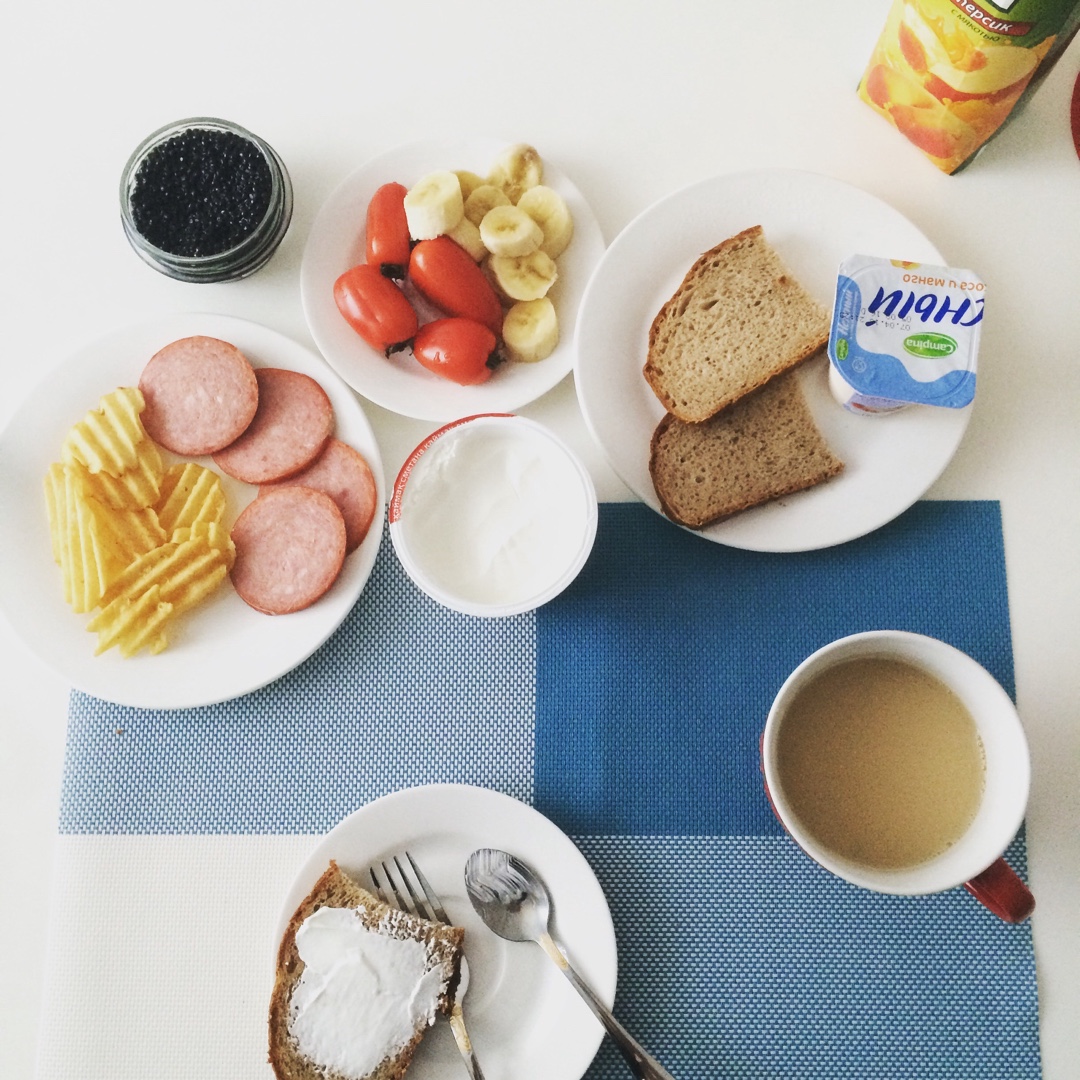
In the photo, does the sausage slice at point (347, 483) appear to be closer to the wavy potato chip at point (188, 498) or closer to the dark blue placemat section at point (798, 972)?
the wavy potato chip at point (188, 498)

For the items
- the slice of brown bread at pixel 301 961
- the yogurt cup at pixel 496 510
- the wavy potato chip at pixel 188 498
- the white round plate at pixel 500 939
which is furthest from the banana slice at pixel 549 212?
the slice of brown bread at pixel 301 961

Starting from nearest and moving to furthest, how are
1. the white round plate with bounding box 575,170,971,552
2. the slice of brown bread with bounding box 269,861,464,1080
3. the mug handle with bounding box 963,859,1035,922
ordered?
the mug handle with bounding box 963,859,1035,922, the slice of brown bread with bounding box 269,861,464,1080, the white round plate with bounding box 575,170,971,552

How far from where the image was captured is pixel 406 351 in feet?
4.22

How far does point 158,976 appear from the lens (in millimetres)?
1191

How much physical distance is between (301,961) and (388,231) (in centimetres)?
87

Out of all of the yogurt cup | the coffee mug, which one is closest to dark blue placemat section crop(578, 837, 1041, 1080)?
the coffee mug

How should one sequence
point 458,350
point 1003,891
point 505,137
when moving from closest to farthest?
point 1003,891, point 458,350, point 505,137

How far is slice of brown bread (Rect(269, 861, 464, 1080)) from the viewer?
109cm

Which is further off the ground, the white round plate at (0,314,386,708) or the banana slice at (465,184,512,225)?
the banana slice at (465,184,512,225)

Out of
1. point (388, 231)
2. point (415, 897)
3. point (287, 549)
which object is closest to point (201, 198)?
point (388, 231)

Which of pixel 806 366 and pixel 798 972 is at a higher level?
pixel 806 366

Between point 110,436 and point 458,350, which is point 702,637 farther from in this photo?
point 110,436

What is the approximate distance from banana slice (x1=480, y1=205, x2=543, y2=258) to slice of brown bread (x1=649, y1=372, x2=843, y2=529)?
0.27 m

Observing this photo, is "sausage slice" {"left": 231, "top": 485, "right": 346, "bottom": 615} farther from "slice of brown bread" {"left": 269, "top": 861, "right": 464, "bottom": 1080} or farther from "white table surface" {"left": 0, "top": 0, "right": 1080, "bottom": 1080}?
"slice of brown bread" {"left": 269, "top": 861, "right": 464, "bottom": 1080}
